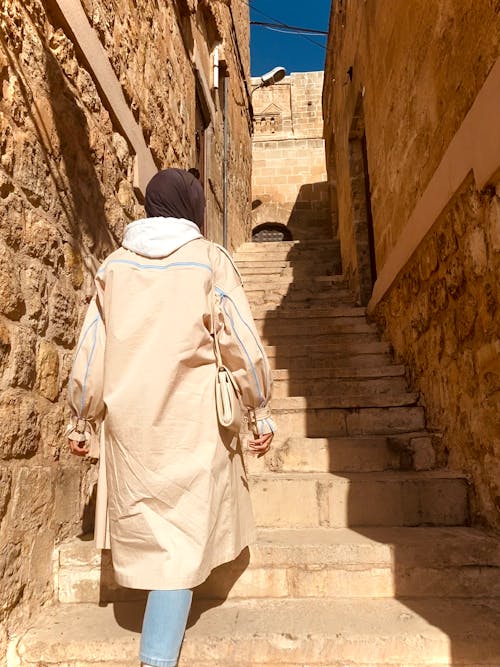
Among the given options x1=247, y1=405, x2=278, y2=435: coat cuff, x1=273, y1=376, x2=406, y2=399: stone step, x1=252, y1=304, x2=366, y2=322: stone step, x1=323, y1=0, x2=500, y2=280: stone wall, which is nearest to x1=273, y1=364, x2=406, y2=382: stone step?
x1=273, y1=376, x2=406, y2=399: stone step

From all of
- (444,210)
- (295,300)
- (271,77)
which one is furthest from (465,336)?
(271,77)

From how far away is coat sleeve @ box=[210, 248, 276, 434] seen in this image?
1712 millimetres

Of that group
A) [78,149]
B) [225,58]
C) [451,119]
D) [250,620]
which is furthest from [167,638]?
[225,58]

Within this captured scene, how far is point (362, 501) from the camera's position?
2.52 metres

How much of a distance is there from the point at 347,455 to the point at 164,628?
1.68 m

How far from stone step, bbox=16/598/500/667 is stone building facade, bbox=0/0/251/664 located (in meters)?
0.20

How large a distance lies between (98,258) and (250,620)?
1882 millimetres

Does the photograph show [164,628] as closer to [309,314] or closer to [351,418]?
[351,418]

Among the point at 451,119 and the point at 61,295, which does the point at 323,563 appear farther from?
the point at 451,119

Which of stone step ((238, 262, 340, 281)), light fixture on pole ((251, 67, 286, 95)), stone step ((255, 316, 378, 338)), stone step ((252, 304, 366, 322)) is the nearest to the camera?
stone step ((255, 316, 378, 338))

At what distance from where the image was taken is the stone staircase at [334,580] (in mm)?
1698

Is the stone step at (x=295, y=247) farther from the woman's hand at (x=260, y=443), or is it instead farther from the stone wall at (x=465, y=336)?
the woman's hand at (x=260, y=443)

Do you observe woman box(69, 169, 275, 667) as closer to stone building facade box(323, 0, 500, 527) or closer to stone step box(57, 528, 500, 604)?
stone step box(57, 528, 500, 604)

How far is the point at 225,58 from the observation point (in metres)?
7.80
